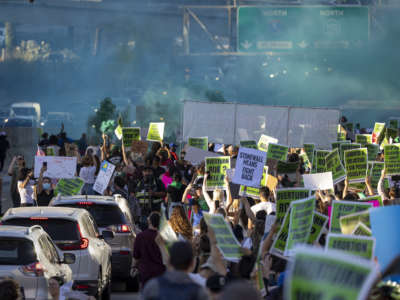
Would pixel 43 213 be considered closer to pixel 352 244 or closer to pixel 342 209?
pixel 342 209

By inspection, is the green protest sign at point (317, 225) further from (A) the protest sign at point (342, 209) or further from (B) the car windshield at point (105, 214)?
(B) the car windshield at point (105, 214)

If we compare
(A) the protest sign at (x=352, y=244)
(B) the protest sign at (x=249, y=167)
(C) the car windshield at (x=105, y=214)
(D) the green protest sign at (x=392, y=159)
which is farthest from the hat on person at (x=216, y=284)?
(D) the green protest sign at (x=392, y=159)

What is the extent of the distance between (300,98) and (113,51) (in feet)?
64.6

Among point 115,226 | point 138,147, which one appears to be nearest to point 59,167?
point 115,226

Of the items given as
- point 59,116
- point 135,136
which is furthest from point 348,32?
point 135,136

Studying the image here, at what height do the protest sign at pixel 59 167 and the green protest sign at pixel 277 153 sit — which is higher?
the green protest sign at pixel 277 153

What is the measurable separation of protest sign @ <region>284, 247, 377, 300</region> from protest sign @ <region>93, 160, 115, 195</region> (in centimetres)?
1197

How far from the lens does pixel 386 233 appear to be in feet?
23.3

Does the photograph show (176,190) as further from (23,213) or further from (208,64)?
(208,64)

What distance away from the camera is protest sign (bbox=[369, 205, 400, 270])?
23.1 ft

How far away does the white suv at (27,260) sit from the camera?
356 inches

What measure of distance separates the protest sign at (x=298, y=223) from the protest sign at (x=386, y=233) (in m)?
1.04

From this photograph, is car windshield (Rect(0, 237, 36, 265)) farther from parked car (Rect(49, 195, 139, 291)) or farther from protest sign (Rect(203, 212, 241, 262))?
parked car (Rect(49, 195, 139, 291))

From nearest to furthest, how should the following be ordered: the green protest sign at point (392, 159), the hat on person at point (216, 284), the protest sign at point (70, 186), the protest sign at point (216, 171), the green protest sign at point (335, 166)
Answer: the hat on person at point (216, 284) → the protest sign at point (216, 171) → the green protest sign at point (335, 166) → the green protest sign at point (392, 159) → the protest sign at point (70, 186)
